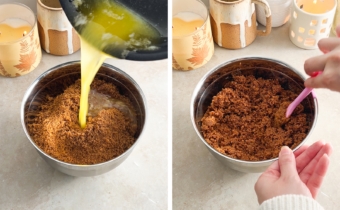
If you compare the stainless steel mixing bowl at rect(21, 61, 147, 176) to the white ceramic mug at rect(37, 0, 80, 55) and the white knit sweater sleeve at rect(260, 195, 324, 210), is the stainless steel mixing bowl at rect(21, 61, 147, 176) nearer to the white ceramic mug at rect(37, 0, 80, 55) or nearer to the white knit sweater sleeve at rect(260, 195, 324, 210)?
the white ceramic mug at rect(37, 0, 80, 55)

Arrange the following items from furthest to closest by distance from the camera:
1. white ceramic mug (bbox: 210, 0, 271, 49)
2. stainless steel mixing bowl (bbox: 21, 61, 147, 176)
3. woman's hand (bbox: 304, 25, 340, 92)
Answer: white ceramic mug (bbox: 210, 0, 271, 49), stainless steel mixing bowl (bbox: 21, 61, 147, 176), woman's hand (bbox: 304, 25, 340, 92)

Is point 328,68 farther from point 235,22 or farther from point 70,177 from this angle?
point 70,177

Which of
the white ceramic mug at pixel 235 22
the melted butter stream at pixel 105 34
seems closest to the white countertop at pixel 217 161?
the white ceramic mug at pixel 235 22

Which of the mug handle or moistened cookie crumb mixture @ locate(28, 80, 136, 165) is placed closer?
moistened cookie crumb mixture @ locate(28, 80, 136, 165)

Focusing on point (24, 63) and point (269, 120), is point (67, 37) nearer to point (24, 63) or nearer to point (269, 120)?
point (24, 63)

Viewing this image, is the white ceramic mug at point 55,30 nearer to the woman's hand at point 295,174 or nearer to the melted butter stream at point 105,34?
the melted butter stream at point 105,34

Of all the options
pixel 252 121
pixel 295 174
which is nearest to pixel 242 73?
pixel 252 121

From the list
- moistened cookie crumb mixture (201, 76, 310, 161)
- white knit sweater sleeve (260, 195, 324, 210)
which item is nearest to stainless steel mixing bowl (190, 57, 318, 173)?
moistened cookie crumb mixture (201, 76, 310, 161)
